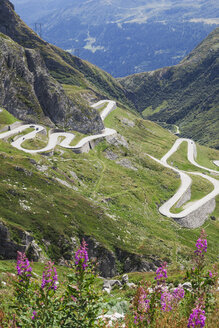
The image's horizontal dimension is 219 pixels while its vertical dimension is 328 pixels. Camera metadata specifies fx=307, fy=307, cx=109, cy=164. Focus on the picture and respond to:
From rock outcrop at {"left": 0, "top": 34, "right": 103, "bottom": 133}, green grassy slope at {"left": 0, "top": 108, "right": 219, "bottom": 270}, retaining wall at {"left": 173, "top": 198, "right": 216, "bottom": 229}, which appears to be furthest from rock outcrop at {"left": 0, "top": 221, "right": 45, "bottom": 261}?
rock outcrop at {"left": 0, "top": 34, "right": 103, "bottom": 133}

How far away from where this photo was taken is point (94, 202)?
3669 inches

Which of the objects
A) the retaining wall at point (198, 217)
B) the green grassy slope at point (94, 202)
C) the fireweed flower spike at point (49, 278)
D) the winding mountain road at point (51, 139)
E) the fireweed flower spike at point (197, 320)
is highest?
the fireweed flower spike at point (197, 320)

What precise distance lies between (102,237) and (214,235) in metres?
64.1

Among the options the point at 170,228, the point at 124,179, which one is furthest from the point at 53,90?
the point at 170,228

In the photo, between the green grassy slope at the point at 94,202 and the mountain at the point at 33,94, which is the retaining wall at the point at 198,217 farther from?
the mountain at the point at 33,94

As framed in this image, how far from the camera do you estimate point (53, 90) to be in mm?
161125

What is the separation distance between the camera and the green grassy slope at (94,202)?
57562mm

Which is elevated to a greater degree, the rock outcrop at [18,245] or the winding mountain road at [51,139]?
the winding mountain road at [51,139]

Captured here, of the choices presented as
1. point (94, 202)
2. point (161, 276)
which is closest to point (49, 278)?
point (161, 276)

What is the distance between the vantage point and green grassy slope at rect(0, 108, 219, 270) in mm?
57562

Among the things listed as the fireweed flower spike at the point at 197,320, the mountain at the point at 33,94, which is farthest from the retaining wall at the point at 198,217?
the fireweed flower spike at the point at 197,320

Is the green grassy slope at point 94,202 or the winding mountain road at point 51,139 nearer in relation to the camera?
the green grassy slope at point 94,202

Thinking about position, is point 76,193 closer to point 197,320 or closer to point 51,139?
point 51,139

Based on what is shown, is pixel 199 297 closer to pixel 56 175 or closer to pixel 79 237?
pixel 79 237
